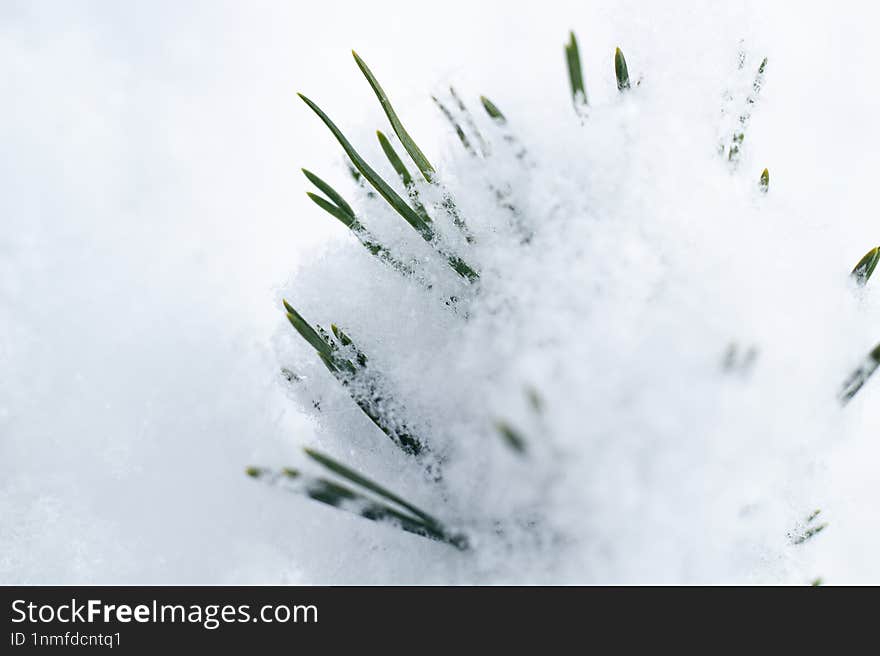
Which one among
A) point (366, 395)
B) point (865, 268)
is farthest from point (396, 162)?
point (865, 268)

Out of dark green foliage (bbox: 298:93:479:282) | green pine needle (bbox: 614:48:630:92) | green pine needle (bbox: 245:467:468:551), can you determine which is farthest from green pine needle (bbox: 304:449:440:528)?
green pine needle (bbox: 614:48:630:92)

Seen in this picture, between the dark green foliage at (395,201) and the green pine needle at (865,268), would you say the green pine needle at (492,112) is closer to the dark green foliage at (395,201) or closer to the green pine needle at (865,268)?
the dark green foliage at (395,201)

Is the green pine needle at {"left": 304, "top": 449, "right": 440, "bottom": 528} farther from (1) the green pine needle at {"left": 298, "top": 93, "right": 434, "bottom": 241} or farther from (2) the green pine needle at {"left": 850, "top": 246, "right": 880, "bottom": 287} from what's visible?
(2) the green pine needle at {"left": 850, "top": 246, "right": 880, "bottom": 287}

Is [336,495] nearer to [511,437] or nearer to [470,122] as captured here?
[511,437]

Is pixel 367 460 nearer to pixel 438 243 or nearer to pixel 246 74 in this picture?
pixel 438 243

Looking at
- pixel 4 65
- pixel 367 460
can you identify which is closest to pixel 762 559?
pixel 367 460

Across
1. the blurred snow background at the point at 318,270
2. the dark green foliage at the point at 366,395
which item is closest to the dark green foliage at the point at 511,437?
the blurred snow background at the point at 318,270
